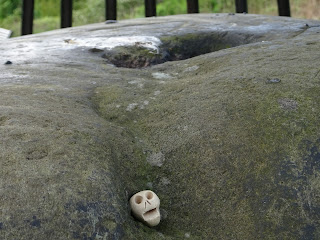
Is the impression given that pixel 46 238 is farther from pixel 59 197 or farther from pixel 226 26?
pixel 226 26

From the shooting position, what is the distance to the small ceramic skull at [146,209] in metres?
1.92

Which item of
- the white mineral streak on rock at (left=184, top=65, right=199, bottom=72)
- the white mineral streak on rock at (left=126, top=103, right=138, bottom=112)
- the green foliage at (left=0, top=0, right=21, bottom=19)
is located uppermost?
the green foliage at (left=0, top=0, right=21, bottom=19)

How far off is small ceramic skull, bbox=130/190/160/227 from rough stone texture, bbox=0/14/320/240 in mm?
45

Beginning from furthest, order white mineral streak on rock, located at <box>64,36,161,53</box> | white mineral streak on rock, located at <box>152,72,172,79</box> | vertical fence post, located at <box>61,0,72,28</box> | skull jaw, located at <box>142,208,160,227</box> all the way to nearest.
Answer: vertical fence post, located at <box>61,0,72,28</box>
white mineral streak on rock, located at <box>64,36,161,53</box>
white mineral streak on rock, located at <box>152,72,172,79</box>
skull jaw, located at <box>142,208,160,227</box>

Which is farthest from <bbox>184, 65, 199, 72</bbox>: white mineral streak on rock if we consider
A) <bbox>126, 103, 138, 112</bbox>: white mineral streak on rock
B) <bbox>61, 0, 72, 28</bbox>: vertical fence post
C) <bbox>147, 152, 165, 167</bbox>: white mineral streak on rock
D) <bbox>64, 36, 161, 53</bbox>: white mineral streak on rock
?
<bbox>61, 0, 72, 28</bbox>: vertical fence post

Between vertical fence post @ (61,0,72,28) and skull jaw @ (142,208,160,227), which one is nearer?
skull jaw @ (142,208,160,227)

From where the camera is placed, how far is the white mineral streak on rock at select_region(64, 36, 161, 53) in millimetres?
4684

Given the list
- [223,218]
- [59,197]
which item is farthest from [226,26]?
[59,197]

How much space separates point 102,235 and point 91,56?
2966mm

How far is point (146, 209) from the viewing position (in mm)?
1925

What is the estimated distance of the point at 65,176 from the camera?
1.83 metres

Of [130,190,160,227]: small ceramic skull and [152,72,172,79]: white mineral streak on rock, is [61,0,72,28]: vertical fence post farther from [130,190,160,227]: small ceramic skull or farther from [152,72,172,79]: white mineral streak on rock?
[130,190,160,227]: small ceramic skull

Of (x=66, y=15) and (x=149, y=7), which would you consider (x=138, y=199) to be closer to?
(x=149, y=7)

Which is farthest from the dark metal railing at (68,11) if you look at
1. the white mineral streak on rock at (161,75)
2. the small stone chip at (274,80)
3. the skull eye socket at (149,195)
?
the skull eye socket at (149,195)
